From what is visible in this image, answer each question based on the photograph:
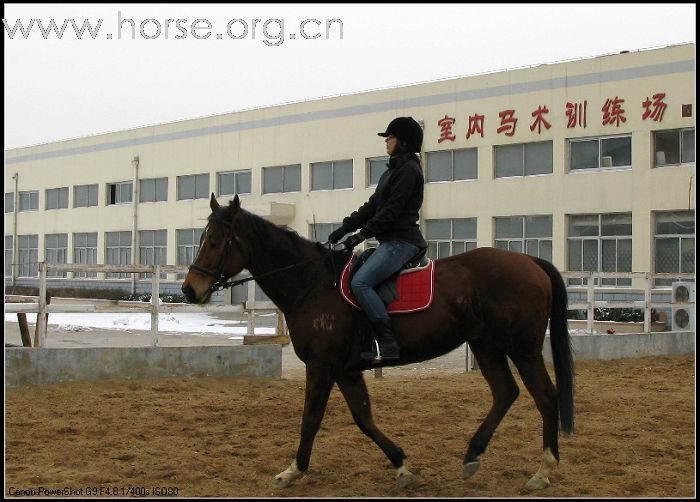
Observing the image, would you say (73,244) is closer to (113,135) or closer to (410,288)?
(113,135)

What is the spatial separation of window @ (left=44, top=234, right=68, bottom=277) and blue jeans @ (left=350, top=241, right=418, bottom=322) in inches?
1649

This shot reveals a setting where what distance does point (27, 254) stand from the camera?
48188 millimetres

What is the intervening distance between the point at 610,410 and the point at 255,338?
5623 mm

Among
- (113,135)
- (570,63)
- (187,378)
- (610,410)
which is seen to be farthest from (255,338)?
(113,135)

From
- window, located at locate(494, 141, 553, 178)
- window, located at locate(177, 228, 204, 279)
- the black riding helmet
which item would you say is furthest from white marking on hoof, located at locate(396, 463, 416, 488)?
window, located at locate(177, 228, 204, 279)

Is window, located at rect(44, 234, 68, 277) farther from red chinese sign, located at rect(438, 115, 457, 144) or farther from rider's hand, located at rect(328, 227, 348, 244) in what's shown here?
rider's hand, located at rect(328, 227, 348, 244)

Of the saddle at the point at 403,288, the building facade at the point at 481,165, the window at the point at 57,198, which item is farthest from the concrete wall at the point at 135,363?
the window at the point at 57,198

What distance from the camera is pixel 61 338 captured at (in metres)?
18.5

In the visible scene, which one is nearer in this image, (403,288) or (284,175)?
(403,288)

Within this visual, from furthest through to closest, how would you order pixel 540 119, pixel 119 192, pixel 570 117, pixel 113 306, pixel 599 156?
pixel 119 192 < pixel 540 119 < pixel 570 117 < pixel 599 156 < pixel 113 306

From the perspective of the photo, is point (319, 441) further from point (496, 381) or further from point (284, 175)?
point (284, 175)

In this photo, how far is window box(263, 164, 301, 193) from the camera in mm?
34969

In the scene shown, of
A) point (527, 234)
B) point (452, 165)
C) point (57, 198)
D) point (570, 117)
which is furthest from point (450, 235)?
point (57, 198)

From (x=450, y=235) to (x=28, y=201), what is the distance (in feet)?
93.6
